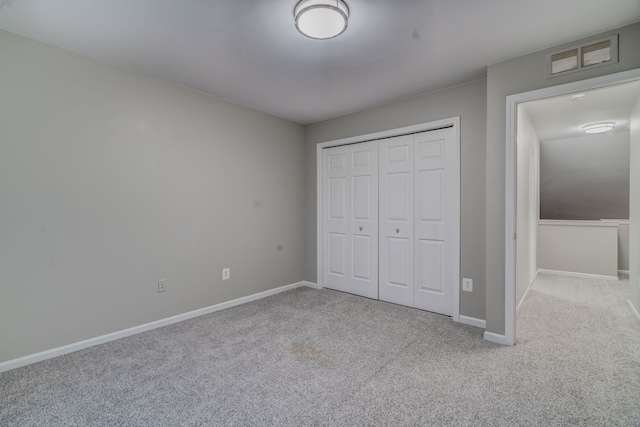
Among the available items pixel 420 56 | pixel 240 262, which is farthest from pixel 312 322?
pixel 420 56

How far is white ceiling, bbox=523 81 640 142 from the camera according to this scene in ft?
9.95

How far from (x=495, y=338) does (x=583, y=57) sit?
2.28 meters

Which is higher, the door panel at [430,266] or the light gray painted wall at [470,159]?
the light gray painted wall at [470,159]

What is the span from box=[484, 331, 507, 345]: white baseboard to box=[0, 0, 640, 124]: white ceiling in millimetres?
2332

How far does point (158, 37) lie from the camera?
2.14 m

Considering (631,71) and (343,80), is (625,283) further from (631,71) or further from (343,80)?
(343,80)

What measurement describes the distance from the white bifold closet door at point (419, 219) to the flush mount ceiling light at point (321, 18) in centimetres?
179

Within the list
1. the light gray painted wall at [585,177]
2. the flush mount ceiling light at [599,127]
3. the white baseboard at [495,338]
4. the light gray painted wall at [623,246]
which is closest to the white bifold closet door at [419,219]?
the white baseboard at [495,338]

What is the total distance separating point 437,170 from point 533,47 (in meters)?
1.31

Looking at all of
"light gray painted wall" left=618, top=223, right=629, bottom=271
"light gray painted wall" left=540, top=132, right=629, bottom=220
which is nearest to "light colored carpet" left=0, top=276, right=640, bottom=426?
"light gray painted wall" left=618, top=223, right=629, bottom=271

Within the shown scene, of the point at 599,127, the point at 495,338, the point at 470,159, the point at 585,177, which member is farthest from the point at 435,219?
the point at 585,177

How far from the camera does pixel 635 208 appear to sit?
10.5 ft

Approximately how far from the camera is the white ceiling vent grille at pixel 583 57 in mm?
2055

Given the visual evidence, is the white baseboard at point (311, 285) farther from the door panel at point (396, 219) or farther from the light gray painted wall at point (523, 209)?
the light gray painted wall at point (523, 209)
